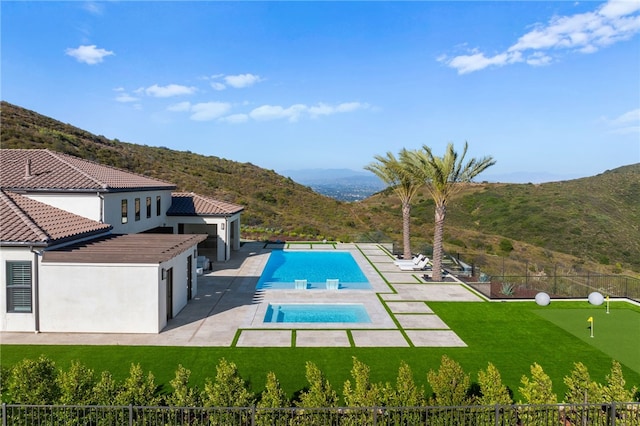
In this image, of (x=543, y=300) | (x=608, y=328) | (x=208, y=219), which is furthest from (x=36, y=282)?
(x=608, y=328)

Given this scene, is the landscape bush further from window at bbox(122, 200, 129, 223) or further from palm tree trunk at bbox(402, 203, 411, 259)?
palm tree trunk at bbox(402, 203, 411, 259)

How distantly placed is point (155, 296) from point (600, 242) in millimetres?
50172

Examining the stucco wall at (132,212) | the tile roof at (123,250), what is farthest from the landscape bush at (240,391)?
the stucco wall at (132,212)

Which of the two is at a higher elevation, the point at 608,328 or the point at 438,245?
the point at 438,245

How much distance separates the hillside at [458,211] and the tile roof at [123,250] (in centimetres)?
2035

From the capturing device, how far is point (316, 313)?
54.6 feet

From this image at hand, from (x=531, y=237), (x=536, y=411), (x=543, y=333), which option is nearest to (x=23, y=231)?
(x=536, y=411)

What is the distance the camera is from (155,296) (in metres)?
13.3

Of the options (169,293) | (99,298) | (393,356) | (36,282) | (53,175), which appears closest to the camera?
(393,356)

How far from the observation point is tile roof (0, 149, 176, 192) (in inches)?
705

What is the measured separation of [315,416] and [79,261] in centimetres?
941

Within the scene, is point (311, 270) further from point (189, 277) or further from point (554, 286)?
point (554, 286)

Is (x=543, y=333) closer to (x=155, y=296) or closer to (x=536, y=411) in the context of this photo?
(x=536, y=411)

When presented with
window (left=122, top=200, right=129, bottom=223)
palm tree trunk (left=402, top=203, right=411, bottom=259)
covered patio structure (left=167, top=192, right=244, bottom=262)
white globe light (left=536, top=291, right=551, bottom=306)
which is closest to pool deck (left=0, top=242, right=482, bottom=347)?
covered patio structure (left=167, top=192, right=244, bottom=262)
